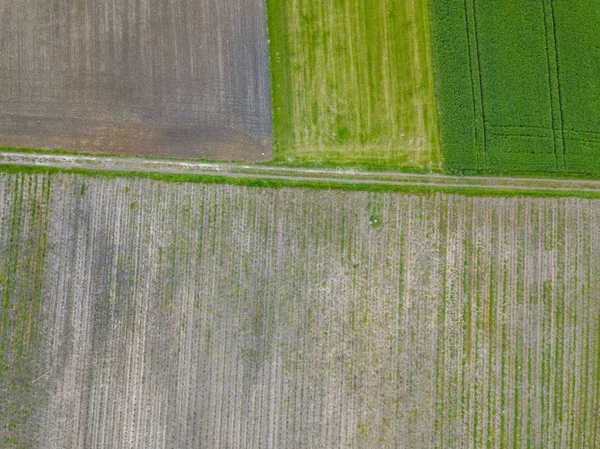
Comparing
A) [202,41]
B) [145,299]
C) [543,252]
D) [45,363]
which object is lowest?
[45,363]

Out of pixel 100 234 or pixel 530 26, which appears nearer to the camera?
pixel 100 234

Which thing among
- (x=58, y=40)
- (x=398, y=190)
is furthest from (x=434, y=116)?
(x=58, y=40)

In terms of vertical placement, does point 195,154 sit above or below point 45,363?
above

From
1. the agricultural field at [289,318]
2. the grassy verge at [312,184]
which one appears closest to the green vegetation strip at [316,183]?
the grassy verge at [312,184]

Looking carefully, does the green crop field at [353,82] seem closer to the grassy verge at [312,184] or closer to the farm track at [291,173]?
the farm track at [291,173]

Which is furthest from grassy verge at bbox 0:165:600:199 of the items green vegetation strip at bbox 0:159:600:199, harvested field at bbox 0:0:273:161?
harvested field at bbox 0:0:273:161

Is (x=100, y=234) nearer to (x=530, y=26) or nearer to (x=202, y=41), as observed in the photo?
(x=202, y=41)

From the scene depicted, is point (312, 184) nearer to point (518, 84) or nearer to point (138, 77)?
point (138, 77)
